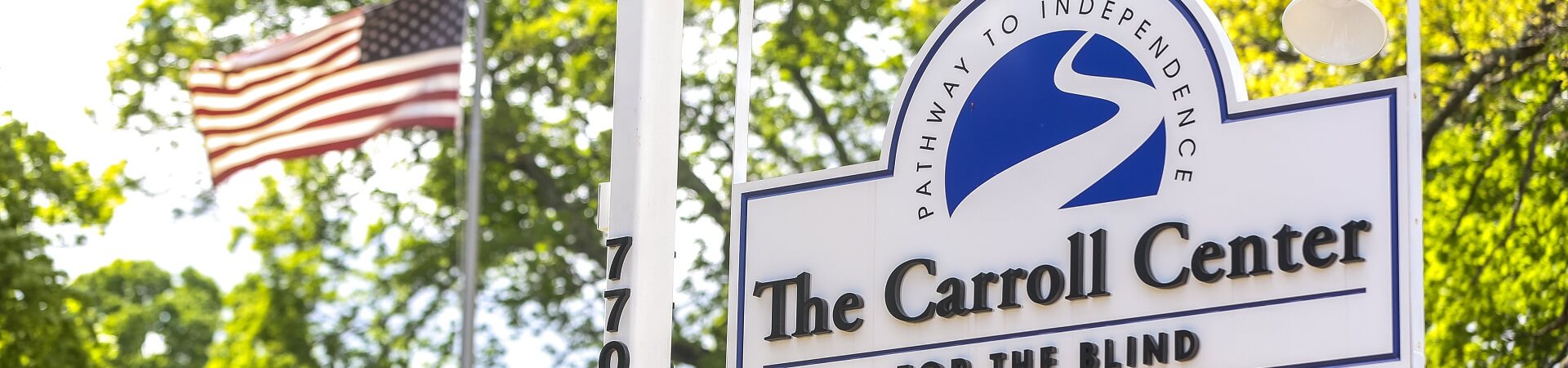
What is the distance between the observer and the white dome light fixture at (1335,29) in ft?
15.3

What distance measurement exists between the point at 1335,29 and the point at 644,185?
183 centimetres

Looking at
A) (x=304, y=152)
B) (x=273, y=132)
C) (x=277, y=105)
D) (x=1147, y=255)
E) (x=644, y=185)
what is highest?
(x=277, y=105)

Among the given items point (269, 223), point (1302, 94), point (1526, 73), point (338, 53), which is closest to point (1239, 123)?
point (1302, 94)

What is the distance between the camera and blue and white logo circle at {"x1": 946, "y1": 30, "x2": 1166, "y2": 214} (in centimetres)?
461

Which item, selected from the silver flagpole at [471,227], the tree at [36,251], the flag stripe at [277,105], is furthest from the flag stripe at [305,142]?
the silver flagpole at [471,227]

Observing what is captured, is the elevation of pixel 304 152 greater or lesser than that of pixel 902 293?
greater

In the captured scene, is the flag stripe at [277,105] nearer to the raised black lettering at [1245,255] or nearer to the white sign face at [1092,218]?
the white sign face at [1092,218]

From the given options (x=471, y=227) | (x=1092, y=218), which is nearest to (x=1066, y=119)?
(x=1092, y=218)

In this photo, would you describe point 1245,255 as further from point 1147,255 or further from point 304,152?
point 304,152

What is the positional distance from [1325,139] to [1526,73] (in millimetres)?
8172

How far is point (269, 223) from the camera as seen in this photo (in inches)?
807

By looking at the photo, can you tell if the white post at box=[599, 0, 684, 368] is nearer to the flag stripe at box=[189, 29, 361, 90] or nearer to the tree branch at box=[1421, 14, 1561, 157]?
the tree branch at box=[1421, 14, 1561, 157]

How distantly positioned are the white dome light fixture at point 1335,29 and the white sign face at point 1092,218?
0.33 meters

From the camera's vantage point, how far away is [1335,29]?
4719 millimetres
